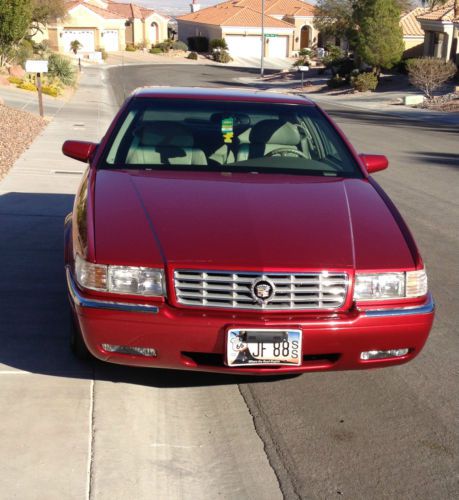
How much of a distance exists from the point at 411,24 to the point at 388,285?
60360mm

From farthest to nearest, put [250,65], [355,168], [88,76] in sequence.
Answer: [250,65] < [88,76] < [355,168]

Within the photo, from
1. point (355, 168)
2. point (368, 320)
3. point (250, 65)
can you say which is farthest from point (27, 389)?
point (250, 65)

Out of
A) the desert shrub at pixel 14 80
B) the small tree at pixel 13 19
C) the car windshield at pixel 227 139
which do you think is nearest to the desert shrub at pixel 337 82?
the small tree at pixel 13 19

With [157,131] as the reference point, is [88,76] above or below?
below

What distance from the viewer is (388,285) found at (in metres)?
4.68

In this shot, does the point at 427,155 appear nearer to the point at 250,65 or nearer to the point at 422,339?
the point at 422,339

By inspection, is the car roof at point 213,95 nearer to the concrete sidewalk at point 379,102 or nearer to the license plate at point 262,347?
the license plate at point 262,347

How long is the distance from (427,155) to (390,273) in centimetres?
1450

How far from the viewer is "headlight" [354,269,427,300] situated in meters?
4.62

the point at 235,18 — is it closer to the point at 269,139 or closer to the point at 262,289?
the point at 269,139

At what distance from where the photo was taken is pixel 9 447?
4293mm

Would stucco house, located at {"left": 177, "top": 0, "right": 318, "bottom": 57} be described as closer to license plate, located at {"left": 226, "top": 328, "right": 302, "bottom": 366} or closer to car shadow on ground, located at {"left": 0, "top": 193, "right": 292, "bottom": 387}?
car shadow on ground, located at {"left": 0, "top": 193, "right": 292, "bottom": 387}

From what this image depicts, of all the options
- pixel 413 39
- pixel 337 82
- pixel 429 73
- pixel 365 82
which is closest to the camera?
pixel 429 73

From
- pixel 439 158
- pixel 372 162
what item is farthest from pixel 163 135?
pixel 439 158
